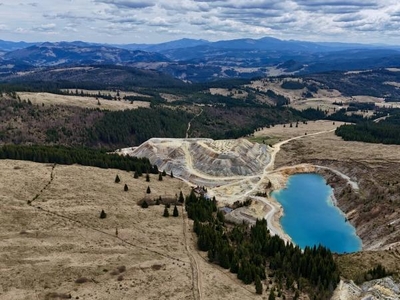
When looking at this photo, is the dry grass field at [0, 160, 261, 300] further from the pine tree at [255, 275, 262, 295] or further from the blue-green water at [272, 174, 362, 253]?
the blue-green water at [272, 174, 362, 253]

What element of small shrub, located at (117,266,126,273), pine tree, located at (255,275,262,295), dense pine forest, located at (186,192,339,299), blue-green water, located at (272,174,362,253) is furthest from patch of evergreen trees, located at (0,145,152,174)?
pine tree, located at (255,275,262,295)

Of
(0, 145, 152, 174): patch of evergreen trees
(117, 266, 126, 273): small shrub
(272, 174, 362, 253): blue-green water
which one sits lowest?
(272, 174, 362, 253): blue-green water

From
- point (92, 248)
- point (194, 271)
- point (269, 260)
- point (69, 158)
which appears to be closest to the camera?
point (194, 271)

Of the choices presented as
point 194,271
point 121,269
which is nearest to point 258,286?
point 194,271

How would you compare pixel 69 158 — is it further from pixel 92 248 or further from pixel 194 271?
pixel 194 271

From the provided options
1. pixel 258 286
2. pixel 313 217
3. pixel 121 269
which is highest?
pixel 121 269

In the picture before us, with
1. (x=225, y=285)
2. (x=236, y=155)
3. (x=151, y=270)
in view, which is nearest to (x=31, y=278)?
(x=151, y=270)
